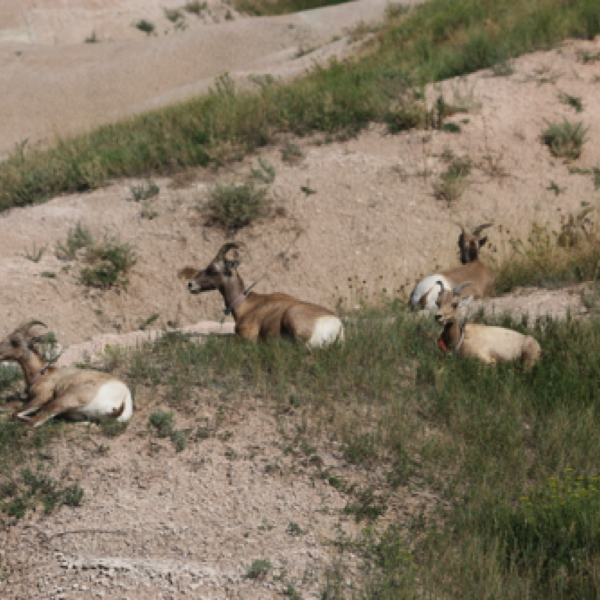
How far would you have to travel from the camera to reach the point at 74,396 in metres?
6.96

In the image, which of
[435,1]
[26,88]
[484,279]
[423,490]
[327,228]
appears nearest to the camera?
[423,490]

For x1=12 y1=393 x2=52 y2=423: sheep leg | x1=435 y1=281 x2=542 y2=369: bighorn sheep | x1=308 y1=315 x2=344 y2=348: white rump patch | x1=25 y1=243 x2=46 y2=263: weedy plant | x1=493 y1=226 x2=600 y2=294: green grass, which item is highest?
x1=12 y1=393 x2=52 y2=423: sheep leg

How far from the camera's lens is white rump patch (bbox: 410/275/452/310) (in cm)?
1053

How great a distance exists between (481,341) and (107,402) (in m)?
3.69

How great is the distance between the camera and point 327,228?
1420 cm

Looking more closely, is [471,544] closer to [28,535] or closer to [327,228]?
[28,535]

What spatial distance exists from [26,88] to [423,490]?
80.7ft

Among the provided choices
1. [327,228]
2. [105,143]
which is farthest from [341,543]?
[105,143]

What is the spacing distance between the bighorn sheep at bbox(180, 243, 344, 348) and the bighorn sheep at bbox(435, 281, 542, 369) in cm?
107

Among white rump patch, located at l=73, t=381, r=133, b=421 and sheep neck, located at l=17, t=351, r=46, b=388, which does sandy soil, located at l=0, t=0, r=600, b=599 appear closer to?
white rump patch, located at l=73, t=381, r=133, b=421

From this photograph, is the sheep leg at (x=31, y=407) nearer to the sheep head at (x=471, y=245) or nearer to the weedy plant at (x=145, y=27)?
the sheep head at (x=471, y=245)

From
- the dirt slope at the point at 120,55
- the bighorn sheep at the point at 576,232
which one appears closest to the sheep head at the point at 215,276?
the bighorn sheep at the point at 576,232

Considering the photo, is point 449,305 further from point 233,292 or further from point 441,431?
point 233,292

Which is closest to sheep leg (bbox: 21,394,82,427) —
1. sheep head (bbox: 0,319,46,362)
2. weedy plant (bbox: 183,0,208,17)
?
sheep head (bbox: 0,319,46,362)
